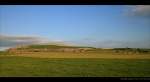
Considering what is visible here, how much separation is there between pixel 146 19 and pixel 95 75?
732mm

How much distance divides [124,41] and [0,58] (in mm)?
1208

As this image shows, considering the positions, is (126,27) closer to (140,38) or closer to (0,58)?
(140,38)

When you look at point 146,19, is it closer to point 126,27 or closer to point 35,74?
point 126,27

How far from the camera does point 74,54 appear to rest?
1581 centimetres

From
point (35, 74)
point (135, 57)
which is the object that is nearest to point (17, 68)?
point (35, 74)

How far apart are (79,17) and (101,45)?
0.35 m

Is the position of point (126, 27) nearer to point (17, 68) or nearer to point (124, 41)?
point (124, 41)

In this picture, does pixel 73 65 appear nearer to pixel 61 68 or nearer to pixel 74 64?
pixel 74 64

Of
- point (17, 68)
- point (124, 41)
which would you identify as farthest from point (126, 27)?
point (17, 68)

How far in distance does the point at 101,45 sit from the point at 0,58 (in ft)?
3.23

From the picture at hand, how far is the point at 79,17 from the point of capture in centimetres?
1583

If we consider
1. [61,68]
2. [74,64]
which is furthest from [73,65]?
[61,68]

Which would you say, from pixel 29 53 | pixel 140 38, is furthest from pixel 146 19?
pixel 29 53

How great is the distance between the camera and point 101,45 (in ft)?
51.8
